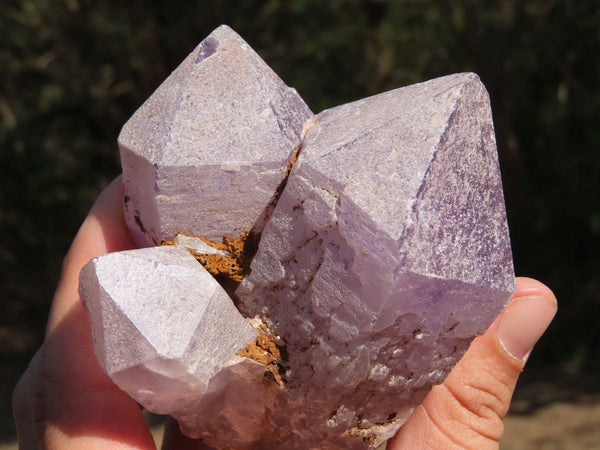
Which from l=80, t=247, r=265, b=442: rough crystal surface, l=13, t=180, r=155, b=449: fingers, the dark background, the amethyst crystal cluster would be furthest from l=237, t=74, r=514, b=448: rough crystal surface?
the dark background

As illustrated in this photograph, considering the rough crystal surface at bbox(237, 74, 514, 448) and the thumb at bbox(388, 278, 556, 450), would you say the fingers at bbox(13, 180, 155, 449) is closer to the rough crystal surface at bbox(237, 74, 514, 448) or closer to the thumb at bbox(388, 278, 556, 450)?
the rough crystal surface at bbox(237, 74, 514, 448)

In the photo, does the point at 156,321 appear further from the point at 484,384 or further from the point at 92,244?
the point at 484,384

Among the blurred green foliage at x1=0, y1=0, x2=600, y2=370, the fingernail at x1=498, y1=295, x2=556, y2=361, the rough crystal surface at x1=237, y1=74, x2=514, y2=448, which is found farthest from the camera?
the blurred green foliage at x1=0, y1=0, x2=600, y2=370

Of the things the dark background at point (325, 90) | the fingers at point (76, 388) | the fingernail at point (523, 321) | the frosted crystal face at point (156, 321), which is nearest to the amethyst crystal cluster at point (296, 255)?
the frosted crystal face at point (156, 321)

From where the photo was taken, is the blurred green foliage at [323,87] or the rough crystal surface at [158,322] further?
the blurred green foliage at [323,87]

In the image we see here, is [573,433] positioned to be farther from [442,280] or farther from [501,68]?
[442,280]

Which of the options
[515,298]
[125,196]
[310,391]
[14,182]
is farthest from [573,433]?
[14,182]

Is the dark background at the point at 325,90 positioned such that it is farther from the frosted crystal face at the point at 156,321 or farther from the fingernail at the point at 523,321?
the frosted crystal face at the point at 156,321
